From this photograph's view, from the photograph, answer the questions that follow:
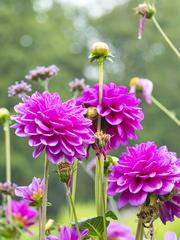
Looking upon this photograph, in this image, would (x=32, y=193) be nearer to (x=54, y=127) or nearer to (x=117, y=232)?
(x=54, y=127)

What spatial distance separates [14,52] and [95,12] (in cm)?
502

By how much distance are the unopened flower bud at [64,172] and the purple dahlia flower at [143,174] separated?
58 mm

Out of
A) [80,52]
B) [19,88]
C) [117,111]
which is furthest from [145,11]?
[80,52]

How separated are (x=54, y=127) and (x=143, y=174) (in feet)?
0.36

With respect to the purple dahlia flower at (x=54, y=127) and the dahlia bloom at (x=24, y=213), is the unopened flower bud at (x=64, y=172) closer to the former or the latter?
the purple dahlia flower at (x=54, y=127)

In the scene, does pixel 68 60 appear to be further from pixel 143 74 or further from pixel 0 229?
pixel 0 229

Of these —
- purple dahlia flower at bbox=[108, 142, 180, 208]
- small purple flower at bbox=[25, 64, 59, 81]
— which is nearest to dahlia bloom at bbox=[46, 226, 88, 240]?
purple dahlia flower at bbox=[108, 142, 180, 208]

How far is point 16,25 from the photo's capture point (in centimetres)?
1512

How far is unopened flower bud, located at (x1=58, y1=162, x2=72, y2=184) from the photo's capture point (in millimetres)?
740

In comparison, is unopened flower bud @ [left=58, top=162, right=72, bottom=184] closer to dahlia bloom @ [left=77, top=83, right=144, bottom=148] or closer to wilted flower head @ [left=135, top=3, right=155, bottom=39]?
dahlia bloom @ [left=77, top=83, right=144, bottom=148]

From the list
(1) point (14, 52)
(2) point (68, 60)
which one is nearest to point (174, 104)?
(2) point (68, 60)

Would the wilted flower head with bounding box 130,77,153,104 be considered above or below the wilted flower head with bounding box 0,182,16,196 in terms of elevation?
above

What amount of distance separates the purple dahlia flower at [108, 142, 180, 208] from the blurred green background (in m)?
11.9

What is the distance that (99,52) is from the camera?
0.87m
